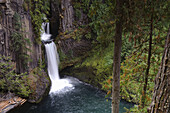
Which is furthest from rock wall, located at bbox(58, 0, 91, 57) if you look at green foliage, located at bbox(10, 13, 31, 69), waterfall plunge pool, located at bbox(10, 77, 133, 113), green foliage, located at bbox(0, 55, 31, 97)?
green foliage, located at bbox(0, 55, 31, 97)

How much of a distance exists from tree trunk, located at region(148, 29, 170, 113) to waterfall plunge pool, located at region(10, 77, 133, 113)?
27.1ft

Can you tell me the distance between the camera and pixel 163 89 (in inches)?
67.5

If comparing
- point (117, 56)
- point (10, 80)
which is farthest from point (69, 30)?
point (117, 56)

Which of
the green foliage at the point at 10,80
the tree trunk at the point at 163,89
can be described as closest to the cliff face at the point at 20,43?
the green foliage at the point at 10,80

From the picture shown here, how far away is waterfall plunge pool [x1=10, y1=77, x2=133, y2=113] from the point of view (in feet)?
30.5

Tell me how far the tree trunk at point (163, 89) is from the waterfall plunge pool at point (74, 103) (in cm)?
826

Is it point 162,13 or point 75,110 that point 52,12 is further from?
point 162,13

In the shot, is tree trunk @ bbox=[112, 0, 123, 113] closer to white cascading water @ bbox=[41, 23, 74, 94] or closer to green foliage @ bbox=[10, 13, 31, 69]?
green foliage @ bbox=[10, 13, 31, 69]

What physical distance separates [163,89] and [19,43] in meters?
10.1

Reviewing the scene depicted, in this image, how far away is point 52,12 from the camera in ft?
57.1

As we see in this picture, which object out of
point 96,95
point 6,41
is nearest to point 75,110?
point 96,95

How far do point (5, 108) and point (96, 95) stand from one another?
24.4ft

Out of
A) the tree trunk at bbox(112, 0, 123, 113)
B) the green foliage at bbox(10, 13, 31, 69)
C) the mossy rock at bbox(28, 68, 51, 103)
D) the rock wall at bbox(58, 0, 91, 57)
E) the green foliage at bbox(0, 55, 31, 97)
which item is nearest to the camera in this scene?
the tree trunk at bbox(112, 0, 123, 113)

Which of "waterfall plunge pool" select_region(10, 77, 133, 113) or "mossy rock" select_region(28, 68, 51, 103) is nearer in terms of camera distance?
"waterfall plunge pool" select_region(10, 77, 133, 113)
